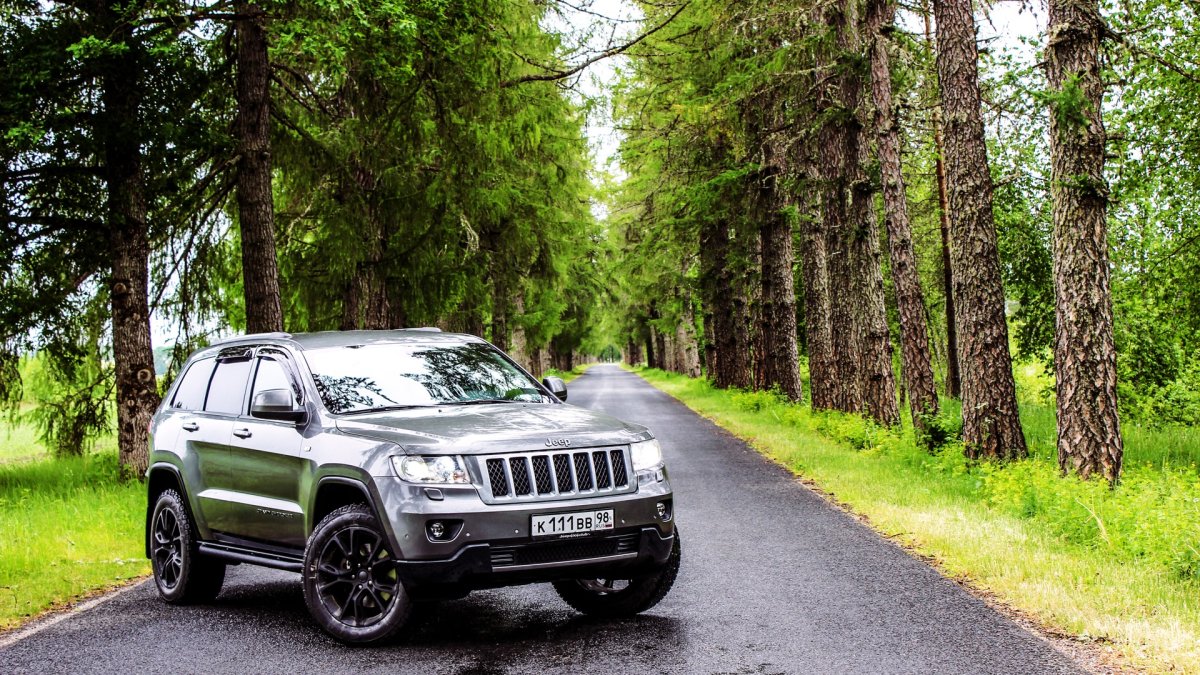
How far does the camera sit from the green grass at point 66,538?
26.7 ft

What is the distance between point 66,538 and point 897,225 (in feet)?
41.4

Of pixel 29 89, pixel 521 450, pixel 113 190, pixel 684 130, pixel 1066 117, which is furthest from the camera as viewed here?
pixel 684 130

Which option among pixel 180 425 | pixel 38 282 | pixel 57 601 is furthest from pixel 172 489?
pixel 38 282

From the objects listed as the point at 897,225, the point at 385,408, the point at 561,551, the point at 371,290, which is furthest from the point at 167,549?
the point at 371,290

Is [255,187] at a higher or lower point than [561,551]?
higher

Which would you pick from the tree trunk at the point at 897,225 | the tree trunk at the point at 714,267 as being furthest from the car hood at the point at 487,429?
the tree trunk at the point at 714,267

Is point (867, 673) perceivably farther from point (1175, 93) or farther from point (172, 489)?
point (1175, 93)

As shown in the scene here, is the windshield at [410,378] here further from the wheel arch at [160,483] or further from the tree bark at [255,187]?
the tree bark at [255,187]

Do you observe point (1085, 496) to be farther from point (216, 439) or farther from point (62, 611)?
point (62, 611)

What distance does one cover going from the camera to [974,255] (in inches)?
513

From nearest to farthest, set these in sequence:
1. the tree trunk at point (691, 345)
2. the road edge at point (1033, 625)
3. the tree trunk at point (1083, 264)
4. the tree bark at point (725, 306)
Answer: the road edge at point (1033, 625) < the tree trunk at point (1083, 264) < the tree bark at point (725, 306) < the tree trunk at point (691, 345)

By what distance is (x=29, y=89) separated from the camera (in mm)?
12789

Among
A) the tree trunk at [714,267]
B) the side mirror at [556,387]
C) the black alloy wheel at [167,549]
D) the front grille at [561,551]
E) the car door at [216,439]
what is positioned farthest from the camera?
the tree trunk at [714,267]

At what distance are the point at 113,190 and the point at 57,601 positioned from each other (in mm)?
8318
